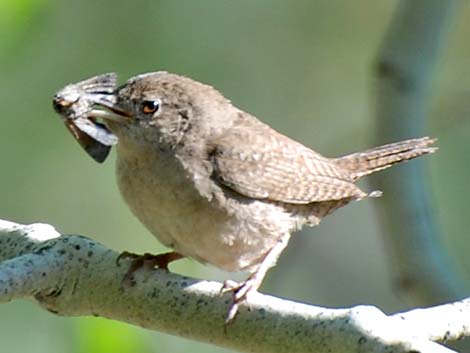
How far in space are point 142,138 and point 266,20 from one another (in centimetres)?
451

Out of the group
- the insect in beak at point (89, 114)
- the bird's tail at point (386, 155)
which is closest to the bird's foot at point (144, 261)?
the insect in beak at point (89, 114)

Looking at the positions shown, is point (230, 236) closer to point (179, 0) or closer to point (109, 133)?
point (109, 133)

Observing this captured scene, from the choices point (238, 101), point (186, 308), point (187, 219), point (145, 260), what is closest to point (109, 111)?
point (187, 219)

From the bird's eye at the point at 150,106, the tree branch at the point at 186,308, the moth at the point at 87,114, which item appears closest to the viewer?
the tree branch at the point at 186,308

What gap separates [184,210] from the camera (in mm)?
3455

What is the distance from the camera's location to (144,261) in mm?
3219

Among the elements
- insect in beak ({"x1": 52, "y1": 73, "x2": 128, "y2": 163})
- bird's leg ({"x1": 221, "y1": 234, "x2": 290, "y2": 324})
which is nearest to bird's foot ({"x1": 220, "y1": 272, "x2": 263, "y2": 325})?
bird's leg ({"x1": 221, "y1": 234, "x2": 290, "y2": 324})

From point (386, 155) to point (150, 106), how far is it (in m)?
0.84

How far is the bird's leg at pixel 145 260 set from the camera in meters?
2.99

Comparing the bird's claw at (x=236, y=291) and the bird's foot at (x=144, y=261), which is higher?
the bird's claw at (x=236, y=291)

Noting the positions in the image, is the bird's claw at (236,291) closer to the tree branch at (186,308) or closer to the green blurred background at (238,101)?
the tree branch at (186,308)

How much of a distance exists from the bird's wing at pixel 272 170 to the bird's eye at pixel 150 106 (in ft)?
0.67

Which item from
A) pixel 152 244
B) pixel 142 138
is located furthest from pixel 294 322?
pixel 152 244

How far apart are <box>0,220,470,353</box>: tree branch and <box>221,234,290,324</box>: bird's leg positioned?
20 millimetres
